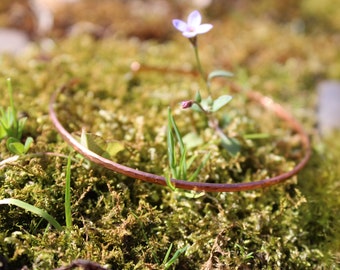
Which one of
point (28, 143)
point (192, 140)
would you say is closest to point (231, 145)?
point (192, 140)

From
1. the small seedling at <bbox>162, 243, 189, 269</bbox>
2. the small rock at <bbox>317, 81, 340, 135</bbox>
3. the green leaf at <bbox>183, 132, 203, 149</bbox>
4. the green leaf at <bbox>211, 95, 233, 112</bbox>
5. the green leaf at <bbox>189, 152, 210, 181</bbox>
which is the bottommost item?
the small rock at <bbox>317, 81, 340, 135</bbox>

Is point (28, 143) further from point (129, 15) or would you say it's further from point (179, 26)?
point (129, 15)

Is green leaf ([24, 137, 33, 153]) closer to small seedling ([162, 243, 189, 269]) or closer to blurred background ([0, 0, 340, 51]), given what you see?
small seedling ([162, 243, 189, 269])

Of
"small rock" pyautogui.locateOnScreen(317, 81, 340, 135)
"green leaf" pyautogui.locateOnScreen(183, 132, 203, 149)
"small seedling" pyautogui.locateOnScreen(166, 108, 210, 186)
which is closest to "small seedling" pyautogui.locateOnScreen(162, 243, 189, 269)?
"small seedling" pyautogui.locateOnScreen(166, 108, 210, 186)

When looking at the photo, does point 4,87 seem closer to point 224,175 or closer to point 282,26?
point 224,175

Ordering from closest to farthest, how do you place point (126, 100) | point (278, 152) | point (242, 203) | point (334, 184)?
1. point (242, 203)
2. point (334, 184)
3. point (278, 152)
4. point (126, 100)

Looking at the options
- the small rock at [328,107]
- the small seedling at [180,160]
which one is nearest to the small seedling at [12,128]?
the small seedling at [180,160]

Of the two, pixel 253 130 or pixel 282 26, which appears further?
pixel 282 26

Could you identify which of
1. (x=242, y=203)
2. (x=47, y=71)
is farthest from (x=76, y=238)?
(x=47, y=71)

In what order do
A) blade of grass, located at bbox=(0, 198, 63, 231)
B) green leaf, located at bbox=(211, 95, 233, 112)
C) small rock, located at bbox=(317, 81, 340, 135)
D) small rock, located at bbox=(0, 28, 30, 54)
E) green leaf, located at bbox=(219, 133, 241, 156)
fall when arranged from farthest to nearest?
small rock, located at bbox=(0, 28, 30, 54), small rock, located at bbox=(317, 81, 340, 135), green leaf, located at bbox=(219, 133, 241, 156), green leaf, located at bbox=(211, 95, 233, 112), blade of grass, located at bbox=(0, 198, 63, 231)
